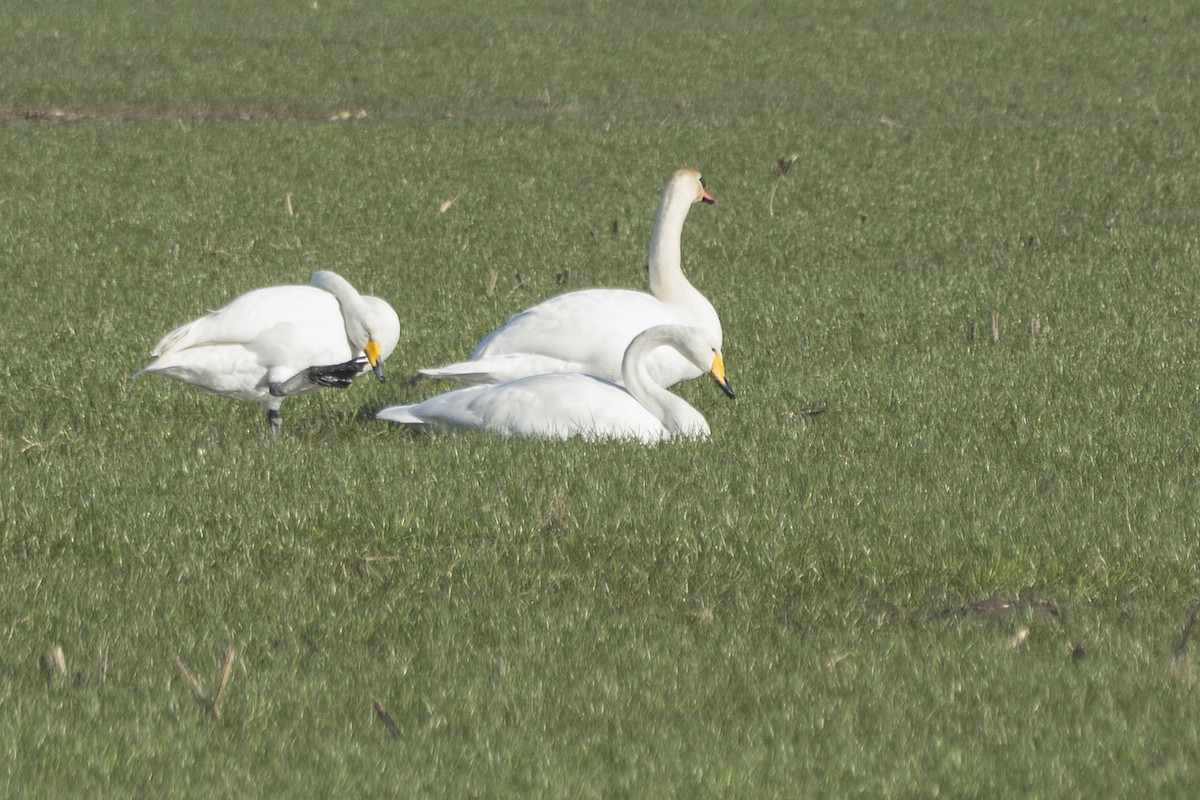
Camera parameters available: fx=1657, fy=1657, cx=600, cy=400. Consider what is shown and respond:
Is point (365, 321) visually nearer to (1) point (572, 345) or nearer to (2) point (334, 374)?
(2) point (334, 374)

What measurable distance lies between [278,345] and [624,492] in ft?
9.44

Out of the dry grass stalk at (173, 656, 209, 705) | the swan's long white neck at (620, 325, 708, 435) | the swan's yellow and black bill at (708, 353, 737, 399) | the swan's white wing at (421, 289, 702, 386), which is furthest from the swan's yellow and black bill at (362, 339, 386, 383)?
the dry grass stalk at (173, 656, 209, 705)

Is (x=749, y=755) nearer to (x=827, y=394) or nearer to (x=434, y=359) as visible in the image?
(x=827, y=394)

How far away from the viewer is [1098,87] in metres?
29.6

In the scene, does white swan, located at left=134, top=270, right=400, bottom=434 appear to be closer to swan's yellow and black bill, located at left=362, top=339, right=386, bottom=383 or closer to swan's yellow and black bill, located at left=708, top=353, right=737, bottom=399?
swan's yellow and black bill, located at left=362, top=339, right=386, bottom=383

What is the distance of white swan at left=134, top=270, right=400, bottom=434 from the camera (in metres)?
9.94

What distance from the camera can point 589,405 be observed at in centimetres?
959

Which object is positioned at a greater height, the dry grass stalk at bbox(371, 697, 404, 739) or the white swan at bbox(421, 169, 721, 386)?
the dry grass stalk at bbox(371, 697, 404, 739)

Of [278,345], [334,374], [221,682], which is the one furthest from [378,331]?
[221,682]

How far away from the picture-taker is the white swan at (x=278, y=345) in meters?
9.94

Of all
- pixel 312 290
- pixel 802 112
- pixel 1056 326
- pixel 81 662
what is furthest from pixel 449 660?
pixel 802 112

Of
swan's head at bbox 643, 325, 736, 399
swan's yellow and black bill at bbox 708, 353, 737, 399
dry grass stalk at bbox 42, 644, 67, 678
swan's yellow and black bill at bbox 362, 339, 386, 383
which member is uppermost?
dry grass stalk at bbox 42, 644, 67, 678

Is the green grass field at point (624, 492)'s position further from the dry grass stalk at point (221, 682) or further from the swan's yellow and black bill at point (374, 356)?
the swan's yellow and black bill at point (374, 356)

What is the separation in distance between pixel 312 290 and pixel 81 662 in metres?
4.63
